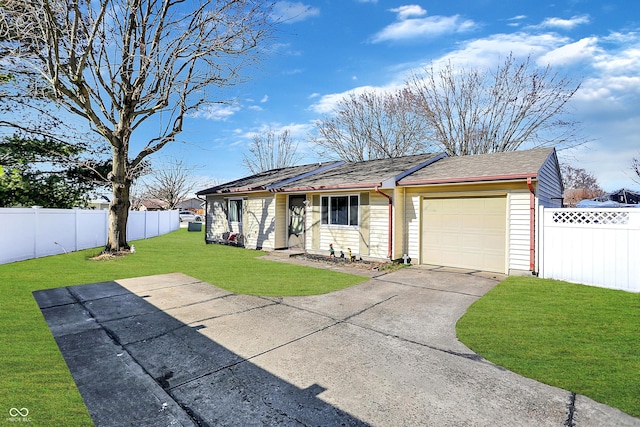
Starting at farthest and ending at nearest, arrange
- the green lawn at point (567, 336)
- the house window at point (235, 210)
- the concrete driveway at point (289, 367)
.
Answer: the house window at point (235, 210) → the green lawn at point (567, 336) → the concrete driveway at point (289, 367)

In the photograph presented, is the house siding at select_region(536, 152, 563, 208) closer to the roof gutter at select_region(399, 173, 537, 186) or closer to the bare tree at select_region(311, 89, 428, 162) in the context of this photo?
the roof gutter at select_region(399, 173, 537, 186)

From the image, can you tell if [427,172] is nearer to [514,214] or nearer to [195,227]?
[514,214]

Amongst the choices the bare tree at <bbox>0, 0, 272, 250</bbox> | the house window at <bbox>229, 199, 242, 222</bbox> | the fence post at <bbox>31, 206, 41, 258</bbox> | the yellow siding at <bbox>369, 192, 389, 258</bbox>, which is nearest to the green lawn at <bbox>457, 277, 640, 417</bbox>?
the yellow siding at <bbox>369, 192, 389, 258</bbox>

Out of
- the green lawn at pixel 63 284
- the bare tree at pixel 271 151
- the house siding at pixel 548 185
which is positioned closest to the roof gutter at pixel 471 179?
the house siding at pixel 548 185

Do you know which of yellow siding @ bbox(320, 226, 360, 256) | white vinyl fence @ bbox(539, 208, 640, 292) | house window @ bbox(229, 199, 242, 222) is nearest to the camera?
white vinyl fence @ bbox(539, 208, 640, 292)

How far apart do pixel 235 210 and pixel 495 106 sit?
18.4 m

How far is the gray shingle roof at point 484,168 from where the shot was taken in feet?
26.8

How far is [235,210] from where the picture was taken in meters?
15.4

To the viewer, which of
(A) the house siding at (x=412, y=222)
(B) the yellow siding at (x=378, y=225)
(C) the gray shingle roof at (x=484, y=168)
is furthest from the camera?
(B) the yellow siding at (x=378, y=225)

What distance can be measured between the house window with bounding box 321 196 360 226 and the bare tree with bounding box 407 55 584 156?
46.4 feet

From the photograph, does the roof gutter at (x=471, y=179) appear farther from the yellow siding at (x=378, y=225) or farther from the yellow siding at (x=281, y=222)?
the yellow siding at (x=281, y=222)

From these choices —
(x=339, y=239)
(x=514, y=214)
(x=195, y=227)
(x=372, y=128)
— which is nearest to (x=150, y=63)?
(x=339, y=239)

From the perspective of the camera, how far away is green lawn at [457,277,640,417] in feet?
10.2

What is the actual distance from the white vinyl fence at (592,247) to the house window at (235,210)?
487 inches
